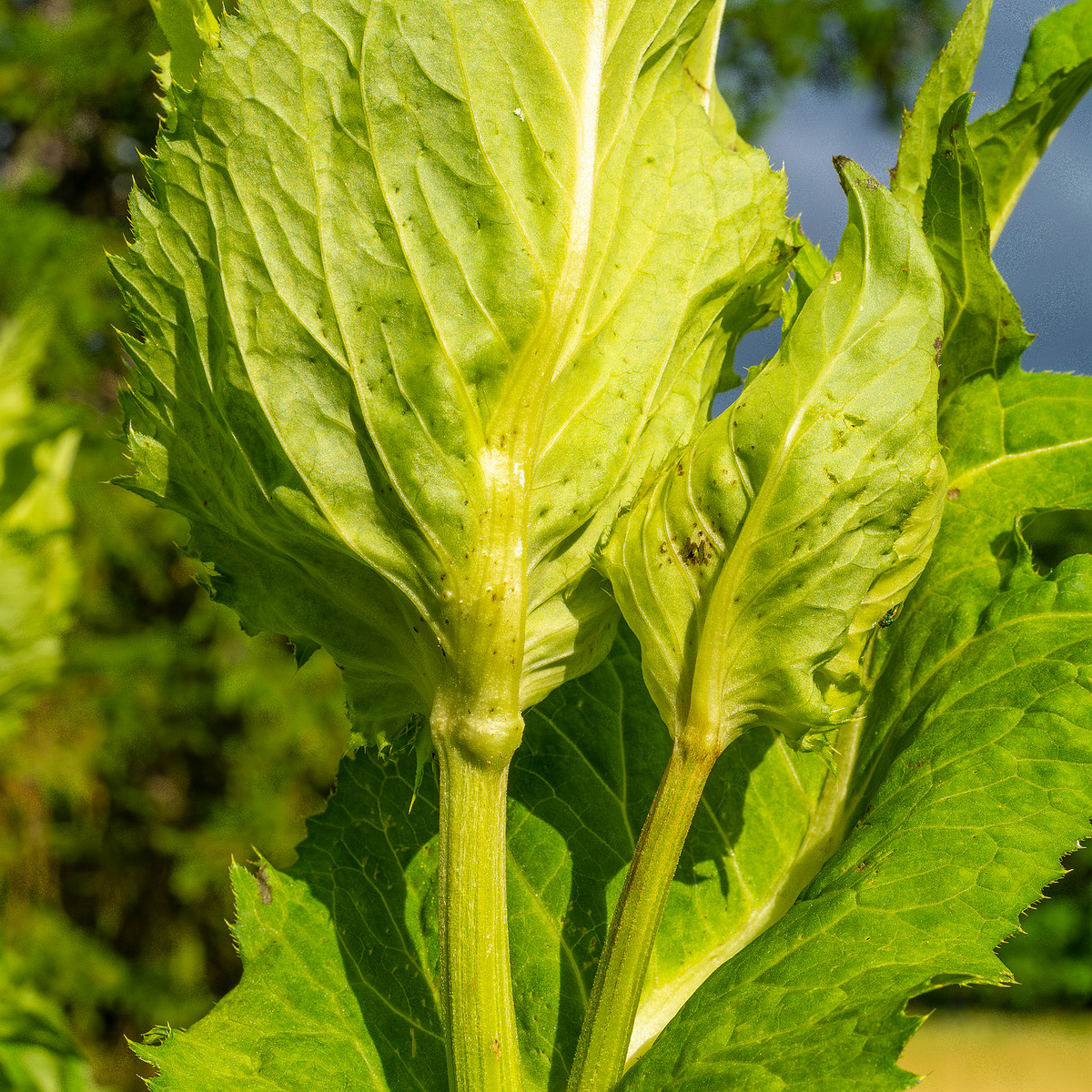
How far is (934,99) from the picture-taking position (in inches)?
49.7

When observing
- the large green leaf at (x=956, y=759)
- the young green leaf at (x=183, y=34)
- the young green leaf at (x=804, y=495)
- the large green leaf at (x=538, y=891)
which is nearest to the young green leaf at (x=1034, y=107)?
the large green leaf at (x=956, y=759)

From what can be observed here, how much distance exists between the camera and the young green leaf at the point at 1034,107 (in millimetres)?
1264

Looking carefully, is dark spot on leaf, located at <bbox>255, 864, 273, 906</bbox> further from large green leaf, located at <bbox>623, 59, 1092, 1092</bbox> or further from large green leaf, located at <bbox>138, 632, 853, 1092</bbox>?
large green leaf, located at <bbox>623, 59, 1092, 1092</bbox>

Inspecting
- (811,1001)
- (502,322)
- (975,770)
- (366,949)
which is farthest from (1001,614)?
(366,949)

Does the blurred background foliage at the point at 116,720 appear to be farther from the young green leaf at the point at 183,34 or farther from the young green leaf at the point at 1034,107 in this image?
the young green leaf at the point at 1034,107

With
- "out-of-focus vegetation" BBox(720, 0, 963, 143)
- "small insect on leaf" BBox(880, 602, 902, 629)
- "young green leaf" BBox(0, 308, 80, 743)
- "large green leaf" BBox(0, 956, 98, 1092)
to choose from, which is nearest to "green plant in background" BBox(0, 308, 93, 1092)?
"young green leaf" BBox(0, 308, 80, 743)

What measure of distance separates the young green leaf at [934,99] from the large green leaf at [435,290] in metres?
0.27

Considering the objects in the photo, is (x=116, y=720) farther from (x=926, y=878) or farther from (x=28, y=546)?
(x=926, y=878)

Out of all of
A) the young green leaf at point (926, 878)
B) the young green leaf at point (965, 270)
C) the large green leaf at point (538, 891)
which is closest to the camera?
the young green leaf at point (926, 878)

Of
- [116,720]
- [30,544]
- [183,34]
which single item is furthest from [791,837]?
[116,720]

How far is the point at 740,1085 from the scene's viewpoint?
3.08 feet

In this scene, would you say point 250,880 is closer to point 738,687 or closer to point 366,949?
point 366,949

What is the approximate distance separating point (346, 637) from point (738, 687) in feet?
1.34

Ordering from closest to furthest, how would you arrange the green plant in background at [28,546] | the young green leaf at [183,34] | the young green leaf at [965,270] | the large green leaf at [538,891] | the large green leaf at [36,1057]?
the young green leaf at [183,34] < the young green leaf at [965,270] < the large green leaf at [538,891] < the large green leaf at [36,1057] < the green plant in background at [28,546]
